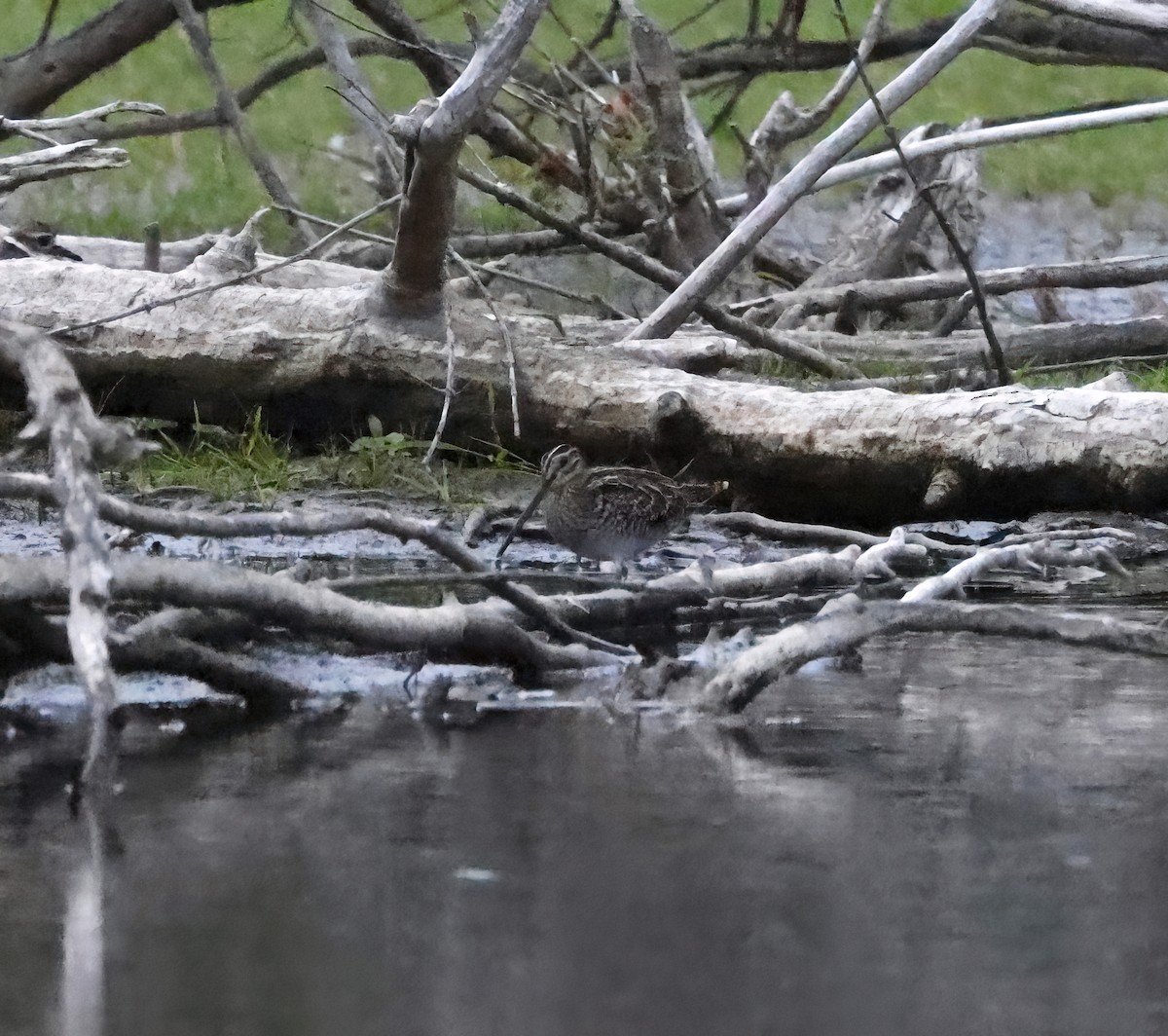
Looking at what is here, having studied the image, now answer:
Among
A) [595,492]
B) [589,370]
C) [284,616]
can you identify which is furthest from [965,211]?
[284,616]

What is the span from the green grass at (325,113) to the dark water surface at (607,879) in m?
9.09

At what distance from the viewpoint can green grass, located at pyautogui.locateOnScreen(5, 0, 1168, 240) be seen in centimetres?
1225

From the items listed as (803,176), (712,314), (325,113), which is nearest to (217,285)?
(803,176)

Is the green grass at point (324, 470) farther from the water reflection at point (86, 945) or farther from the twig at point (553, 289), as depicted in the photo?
the water reflection at point (86, 945)

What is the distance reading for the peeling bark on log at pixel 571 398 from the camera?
5254mm

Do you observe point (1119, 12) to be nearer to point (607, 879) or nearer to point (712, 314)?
point (712, 314)

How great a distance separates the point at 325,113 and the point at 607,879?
456 inches

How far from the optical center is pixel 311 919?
2.06m

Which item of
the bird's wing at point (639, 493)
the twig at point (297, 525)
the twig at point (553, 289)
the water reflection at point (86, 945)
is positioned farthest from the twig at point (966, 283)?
the water reflection at point (86, 945)

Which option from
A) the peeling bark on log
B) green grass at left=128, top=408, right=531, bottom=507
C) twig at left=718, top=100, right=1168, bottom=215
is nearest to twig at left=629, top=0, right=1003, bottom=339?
twig at left=718, top=100, right=1168, bottom=215

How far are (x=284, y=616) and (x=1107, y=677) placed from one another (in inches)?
66.0

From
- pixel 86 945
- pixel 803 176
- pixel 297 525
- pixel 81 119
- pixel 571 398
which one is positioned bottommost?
pixel 86 945

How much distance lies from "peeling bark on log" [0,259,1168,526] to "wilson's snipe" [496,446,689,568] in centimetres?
31

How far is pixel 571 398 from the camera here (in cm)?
612
